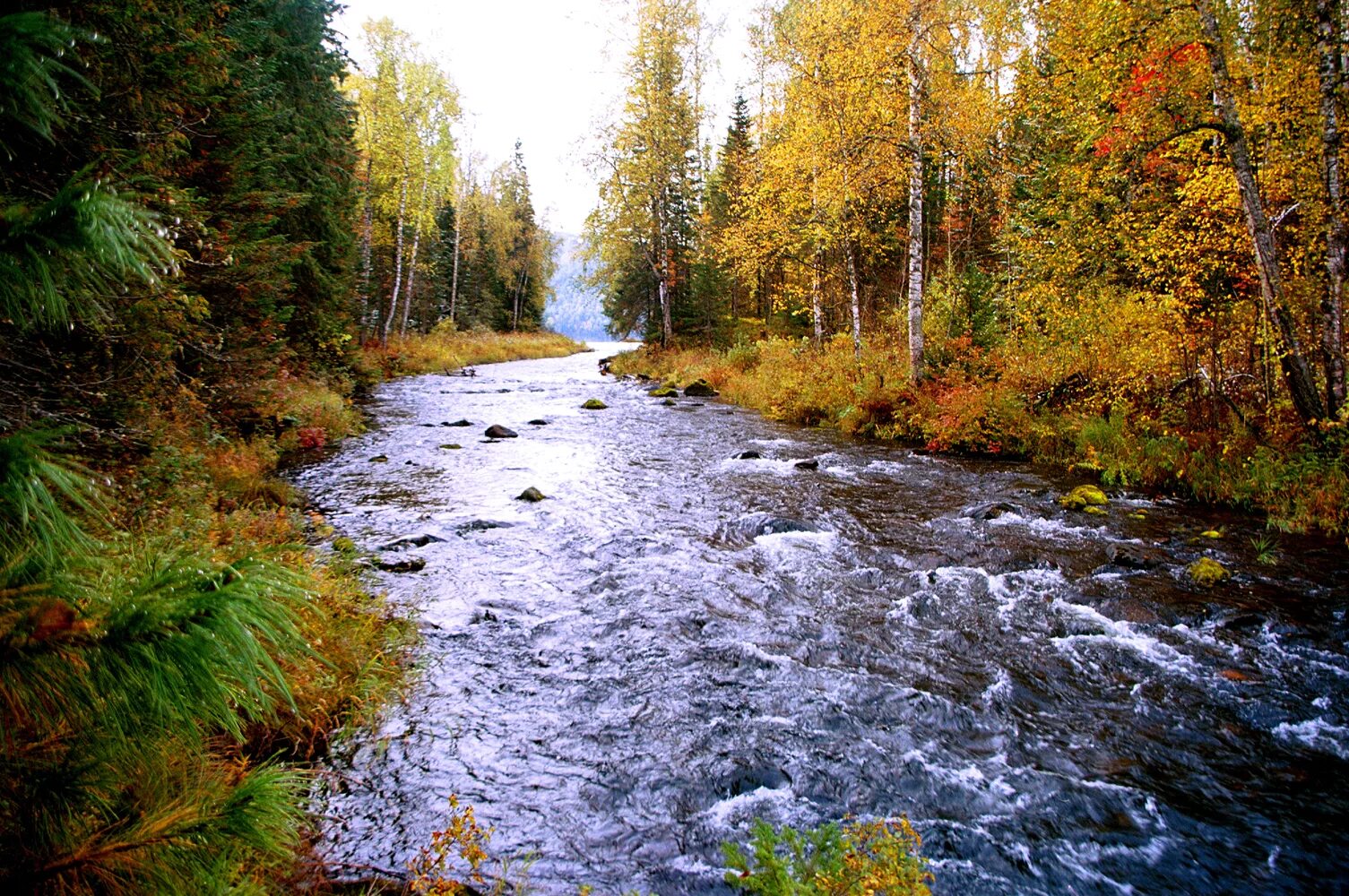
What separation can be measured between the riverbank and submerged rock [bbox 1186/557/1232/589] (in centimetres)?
221

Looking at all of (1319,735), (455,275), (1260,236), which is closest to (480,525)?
(1319,735)

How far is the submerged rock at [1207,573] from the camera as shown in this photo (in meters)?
7.09

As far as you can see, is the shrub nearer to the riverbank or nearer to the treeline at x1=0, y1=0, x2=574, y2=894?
the treeline at x1=0, y1=0, x2=574, y2=894

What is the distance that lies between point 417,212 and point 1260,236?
3235 cm

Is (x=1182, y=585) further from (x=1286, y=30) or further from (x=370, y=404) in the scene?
(x=370, y=404)

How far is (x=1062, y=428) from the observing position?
1256cm

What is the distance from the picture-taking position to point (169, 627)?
1.45m

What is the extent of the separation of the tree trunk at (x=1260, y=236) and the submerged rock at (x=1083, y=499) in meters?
→ 2.54

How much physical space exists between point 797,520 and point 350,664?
628 centimetres

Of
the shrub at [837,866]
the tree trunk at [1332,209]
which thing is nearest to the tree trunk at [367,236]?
the tree trunk at [1332,209]

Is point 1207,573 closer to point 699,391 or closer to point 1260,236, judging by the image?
point 1260,236

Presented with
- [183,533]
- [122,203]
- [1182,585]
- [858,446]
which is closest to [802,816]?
[122,203]

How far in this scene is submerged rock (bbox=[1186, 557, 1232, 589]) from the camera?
709 cm

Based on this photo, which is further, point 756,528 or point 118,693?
point 756,528
